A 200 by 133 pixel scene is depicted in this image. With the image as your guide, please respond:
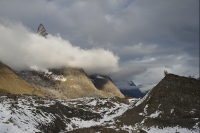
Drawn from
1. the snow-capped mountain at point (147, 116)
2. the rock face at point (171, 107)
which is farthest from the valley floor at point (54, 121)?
the rock face at point (171, 107)

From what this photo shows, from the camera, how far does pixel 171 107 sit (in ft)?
223

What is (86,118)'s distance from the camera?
103562mm

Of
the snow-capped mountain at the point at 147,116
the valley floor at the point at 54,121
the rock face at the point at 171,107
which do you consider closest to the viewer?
the valley floor at the point at 54,121

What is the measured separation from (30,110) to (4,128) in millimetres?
27753

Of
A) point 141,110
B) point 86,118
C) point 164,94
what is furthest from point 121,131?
point 86,118

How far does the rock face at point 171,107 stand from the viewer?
60.6 metres

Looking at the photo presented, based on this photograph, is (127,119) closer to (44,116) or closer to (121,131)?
(121,131)

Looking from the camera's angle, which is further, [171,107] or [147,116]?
[171,107]

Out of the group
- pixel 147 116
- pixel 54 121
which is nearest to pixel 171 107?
pixel 147 116

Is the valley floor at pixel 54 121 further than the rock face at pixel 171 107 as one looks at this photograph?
No

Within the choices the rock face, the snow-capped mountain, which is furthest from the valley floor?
the rock face

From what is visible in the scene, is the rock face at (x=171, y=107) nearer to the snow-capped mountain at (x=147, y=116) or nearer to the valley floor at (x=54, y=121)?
the snow-capped mountain at (x=147, y=116)

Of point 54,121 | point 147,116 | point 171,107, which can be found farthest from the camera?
point 54,121

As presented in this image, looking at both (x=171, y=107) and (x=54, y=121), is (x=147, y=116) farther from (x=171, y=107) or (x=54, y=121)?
(x=54, y=121)
